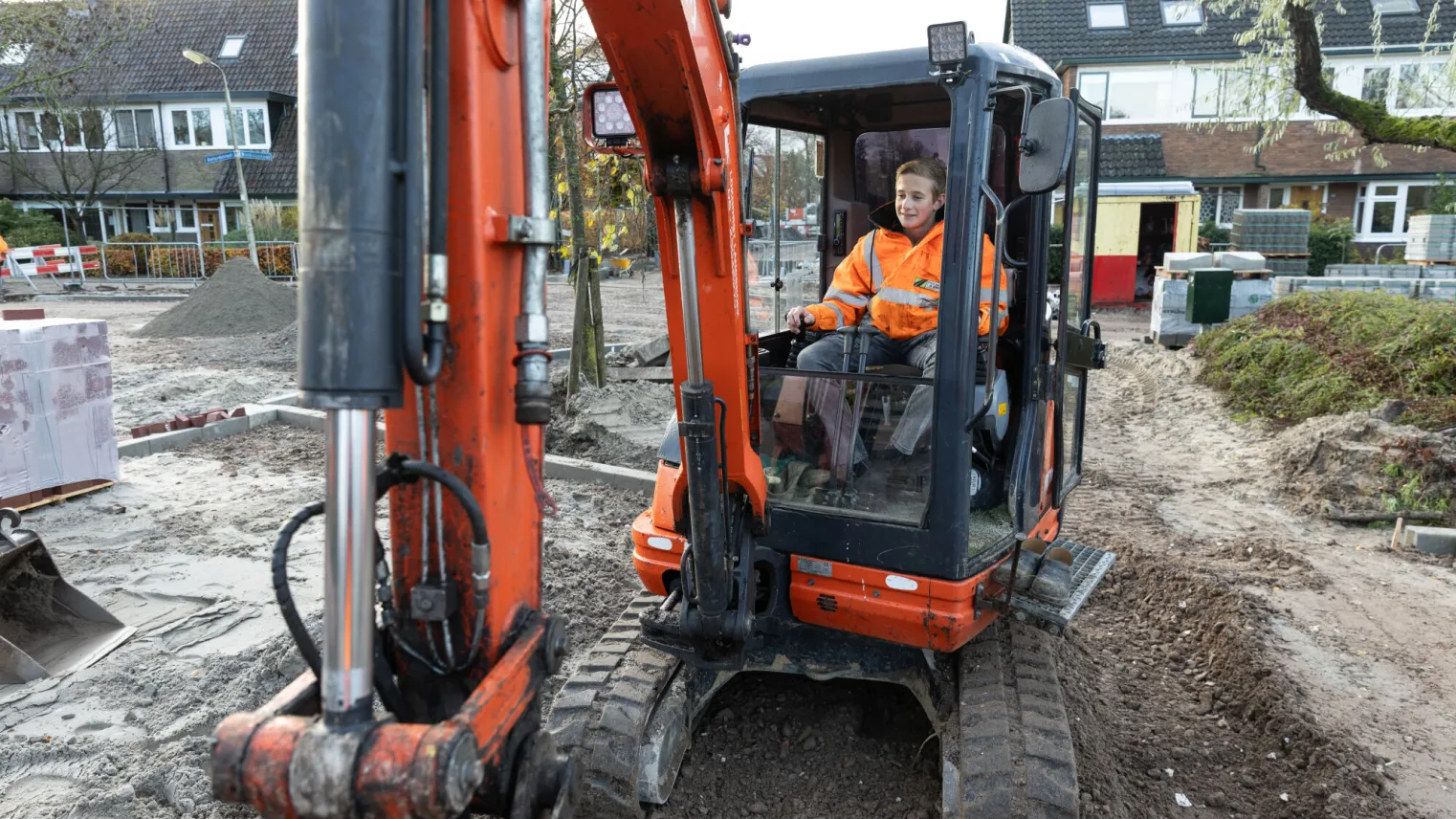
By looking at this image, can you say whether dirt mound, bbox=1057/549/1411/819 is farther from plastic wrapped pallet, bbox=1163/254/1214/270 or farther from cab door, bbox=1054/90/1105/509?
plastic wrapped pallet, bbox=1163/254/1214/270

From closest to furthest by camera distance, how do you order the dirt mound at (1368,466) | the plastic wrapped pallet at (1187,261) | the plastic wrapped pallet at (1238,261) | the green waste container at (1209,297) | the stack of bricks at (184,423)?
the dirt mound at (1368,466)
the stack of bricks at (184,423)
the green waste container at (1209,297)
the plastic wrapped pallet at (1238,261)
the plastic wrapped pallet at (1187,261)

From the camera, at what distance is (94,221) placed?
31.9m

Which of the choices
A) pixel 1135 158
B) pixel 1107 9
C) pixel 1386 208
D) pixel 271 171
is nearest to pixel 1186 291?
pixel 1135 158

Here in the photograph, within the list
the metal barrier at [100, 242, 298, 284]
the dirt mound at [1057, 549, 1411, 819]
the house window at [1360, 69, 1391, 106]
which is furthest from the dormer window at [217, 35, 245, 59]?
the dirt mound at [1057, 549, 1411, 819]

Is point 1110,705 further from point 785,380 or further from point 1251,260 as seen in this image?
point 1251,260

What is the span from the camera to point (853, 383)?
3.35 meters

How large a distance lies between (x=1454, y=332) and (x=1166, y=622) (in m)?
5.58

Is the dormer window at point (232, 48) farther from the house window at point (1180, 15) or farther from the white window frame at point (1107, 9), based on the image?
the house window at point (1180, 15)

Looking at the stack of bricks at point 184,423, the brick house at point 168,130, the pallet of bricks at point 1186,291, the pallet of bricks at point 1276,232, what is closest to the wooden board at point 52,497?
the stack of bricks at point 184,423

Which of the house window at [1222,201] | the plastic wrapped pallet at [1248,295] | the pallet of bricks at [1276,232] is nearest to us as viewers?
the plastic wrapped pallet at [1248,295]

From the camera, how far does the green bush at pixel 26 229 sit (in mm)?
27344

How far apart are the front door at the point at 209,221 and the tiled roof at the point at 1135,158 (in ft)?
87.8

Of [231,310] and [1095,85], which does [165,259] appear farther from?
[1095,85]

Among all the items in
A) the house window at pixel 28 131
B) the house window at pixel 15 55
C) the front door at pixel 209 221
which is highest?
the house window at pixel 15 55
